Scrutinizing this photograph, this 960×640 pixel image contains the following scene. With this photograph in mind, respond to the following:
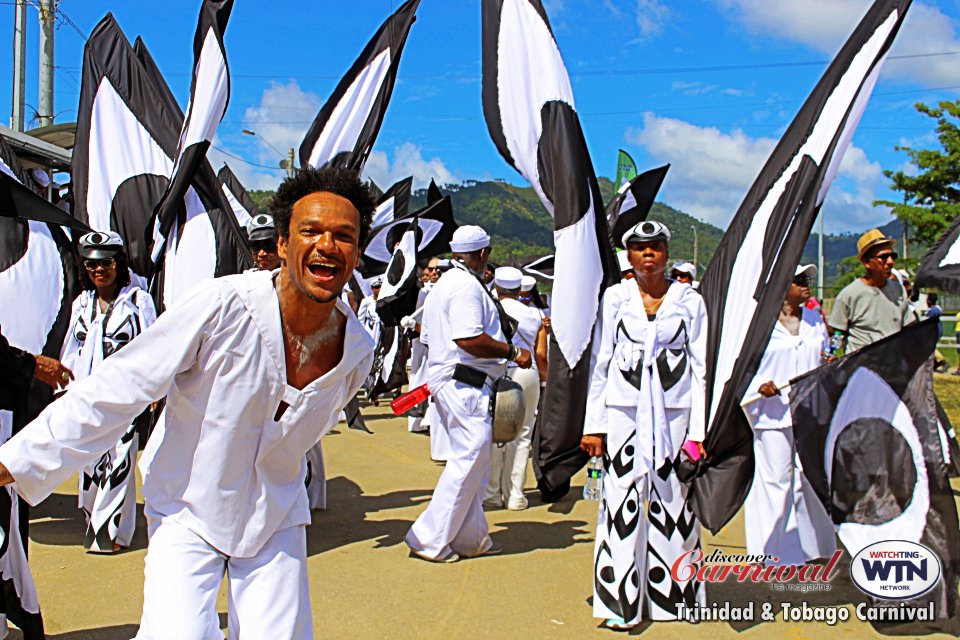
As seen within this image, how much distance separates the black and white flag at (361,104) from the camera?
24.0 feet

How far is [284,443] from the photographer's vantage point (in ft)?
8.86

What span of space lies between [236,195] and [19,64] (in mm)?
12161

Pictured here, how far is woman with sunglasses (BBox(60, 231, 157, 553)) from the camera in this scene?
595 cm

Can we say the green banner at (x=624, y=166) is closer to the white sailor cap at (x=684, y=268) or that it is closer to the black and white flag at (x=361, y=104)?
the white sailor cap at (x=684, y=268)

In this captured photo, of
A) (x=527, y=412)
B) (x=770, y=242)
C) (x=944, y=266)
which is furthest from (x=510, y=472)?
(x=944, y=266)

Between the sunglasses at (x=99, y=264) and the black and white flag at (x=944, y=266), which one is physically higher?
the sunglasses at (x=99, y=264)

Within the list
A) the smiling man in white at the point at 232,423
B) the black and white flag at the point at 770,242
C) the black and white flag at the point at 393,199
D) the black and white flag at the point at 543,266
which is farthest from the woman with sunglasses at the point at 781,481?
the black and white flag at the point at 393,199

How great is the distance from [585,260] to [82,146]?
442 centimetres

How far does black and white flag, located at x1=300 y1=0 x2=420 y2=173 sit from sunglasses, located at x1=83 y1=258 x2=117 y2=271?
1789 millimetres

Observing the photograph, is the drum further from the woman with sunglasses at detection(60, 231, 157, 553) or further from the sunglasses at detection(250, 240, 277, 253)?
the woman with sunglasses at detection(60, 231, 157, 553)

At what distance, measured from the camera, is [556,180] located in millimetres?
5184

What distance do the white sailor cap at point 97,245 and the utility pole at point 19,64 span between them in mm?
13532

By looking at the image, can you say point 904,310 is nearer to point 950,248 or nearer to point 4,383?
point 950,248

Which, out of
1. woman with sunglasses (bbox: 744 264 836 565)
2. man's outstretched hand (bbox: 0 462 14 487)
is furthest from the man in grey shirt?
man's outstretched hand (bbox: 0 462 14 487)
